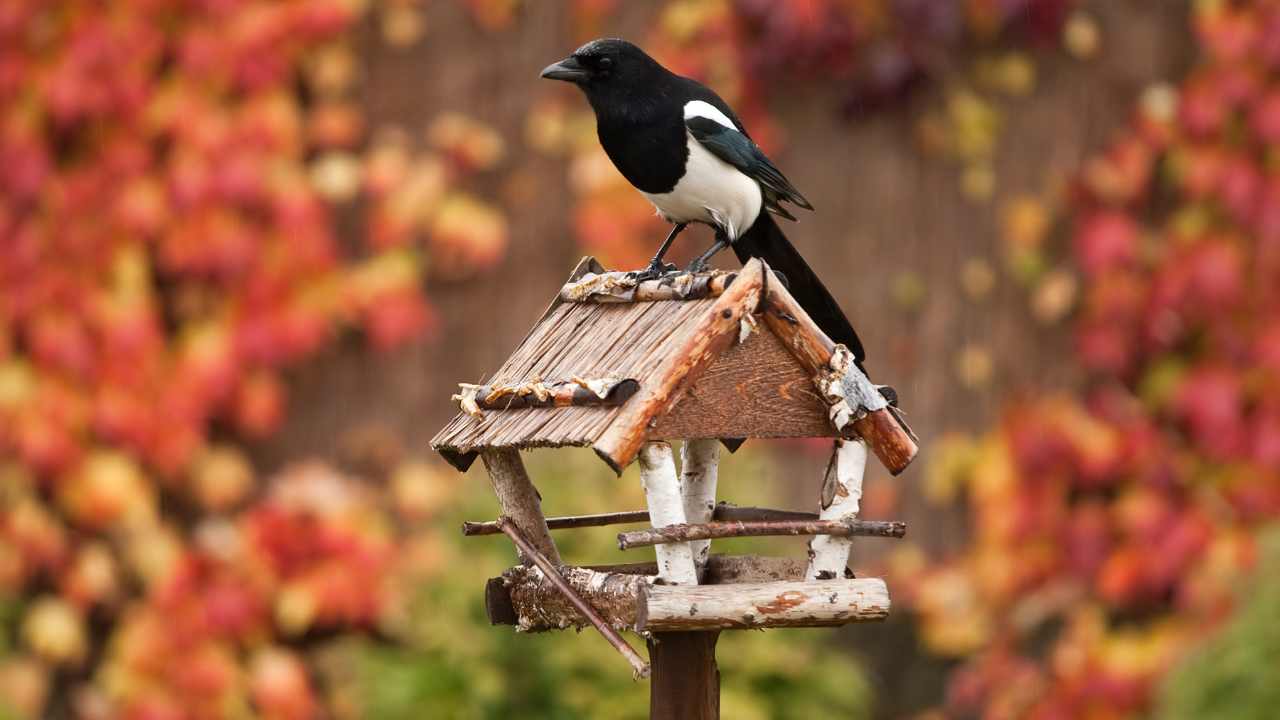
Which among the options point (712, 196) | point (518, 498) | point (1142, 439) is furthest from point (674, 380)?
point (1142, 439)

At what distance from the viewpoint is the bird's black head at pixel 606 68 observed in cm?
255

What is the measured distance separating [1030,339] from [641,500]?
5.30ft

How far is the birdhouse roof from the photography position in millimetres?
2066

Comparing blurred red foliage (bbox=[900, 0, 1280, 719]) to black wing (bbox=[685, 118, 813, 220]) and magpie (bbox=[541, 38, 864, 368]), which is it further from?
magpie (bbox=[541, 38, 864, 368])

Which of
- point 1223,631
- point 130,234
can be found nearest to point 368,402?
point 130,234

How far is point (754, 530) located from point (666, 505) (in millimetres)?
142

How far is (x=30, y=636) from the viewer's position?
215 inches

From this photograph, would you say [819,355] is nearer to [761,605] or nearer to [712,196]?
[761,605]

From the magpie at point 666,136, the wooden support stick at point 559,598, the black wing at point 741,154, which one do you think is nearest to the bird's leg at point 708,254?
the magpie at point 666,136

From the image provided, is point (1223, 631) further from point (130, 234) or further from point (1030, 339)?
point (130, 234)

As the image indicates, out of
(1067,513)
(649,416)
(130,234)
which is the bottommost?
(649,416)

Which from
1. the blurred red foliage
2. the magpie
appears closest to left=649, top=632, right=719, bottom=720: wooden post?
the magpie

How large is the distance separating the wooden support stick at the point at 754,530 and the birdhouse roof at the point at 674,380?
Result: 0.10 metres

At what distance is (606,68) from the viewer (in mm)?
2561
